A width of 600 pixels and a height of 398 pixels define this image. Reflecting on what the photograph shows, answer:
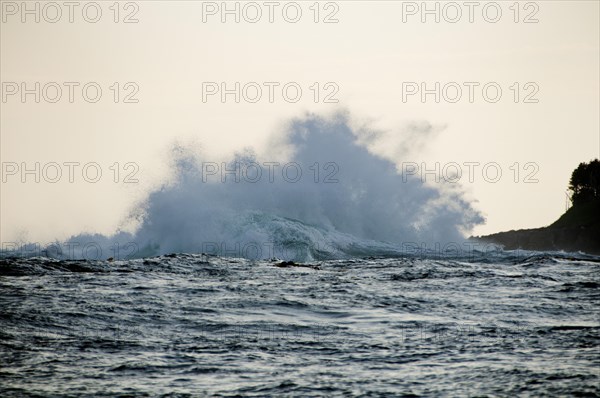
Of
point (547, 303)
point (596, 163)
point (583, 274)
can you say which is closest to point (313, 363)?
point (547, 303)

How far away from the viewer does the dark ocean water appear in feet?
35.9

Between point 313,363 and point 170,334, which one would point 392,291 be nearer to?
point 170,334

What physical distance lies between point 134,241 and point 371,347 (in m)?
31.5

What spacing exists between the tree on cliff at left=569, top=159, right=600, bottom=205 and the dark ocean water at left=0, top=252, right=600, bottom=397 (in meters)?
79.8

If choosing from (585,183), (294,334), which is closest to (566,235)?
(585,183)

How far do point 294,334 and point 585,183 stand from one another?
9504 cm

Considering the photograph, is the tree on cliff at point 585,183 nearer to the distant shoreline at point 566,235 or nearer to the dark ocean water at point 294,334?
the distant shoreline at point 566,235

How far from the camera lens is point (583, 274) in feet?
90.9

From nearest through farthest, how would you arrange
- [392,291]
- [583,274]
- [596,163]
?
[392,291] < [583,274] < [596,163]

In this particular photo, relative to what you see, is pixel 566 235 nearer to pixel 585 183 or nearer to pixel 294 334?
pixel 585 183

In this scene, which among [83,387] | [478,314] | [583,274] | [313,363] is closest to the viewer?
[83,387]

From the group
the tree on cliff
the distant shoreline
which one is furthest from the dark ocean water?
the tree on cliff

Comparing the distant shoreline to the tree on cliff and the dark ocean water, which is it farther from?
the dark ocean water

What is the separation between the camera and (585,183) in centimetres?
10362
